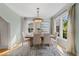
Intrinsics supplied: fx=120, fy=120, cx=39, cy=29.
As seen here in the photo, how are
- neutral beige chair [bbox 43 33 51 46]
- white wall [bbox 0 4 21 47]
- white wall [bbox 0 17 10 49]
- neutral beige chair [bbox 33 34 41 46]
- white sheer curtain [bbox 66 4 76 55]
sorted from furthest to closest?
1. neutral beige chair [bbox 43 33 51 46]
2. neutral beige chair [bbox 33 34 41 46]
3. white wall [bbox 0 17 10 49]
4. white wall [bbox 0 4 21 47]
5. white sheer curtain [bbox 66 4 76 55]

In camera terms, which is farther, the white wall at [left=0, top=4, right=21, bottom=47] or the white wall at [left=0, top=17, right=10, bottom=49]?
the white wall at [left=0, top=17, right=10, bottom=49]

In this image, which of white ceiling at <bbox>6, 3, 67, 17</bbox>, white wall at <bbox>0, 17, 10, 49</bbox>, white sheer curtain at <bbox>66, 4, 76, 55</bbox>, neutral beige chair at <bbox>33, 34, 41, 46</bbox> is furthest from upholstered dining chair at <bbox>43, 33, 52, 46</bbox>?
white wall at <bbox>0, 17, 10, 49</bbox>

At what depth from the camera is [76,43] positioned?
4.15 meters

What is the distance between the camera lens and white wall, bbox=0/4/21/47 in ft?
15.2

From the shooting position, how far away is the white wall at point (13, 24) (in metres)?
4.63

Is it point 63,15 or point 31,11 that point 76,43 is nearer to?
point 63,15

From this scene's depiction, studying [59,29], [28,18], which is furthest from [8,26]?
[59,29]

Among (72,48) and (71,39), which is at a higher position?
(71,39)

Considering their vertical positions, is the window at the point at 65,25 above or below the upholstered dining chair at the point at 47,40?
above

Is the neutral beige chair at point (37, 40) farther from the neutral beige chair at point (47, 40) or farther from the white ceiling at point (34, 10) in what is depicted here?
the white ceiling at point (34, 10)

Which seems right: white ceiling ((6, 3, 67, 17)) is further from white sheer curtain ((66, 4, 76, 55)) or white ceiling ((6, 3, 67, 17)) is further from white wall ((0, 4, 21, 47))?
white sheer curtain ((66, 4, 76, 55))

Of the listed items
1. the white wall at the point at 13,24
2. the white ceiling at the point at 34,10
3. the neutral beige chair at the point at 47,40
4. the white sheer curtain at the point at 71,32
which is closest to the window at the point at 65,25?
the white sheer curtain at the point at 71,32

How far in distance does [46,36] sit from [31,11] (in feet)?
4.80

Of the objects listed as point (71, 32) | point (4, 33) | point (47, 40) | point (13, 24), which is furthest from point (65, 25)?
point (4, 33)
